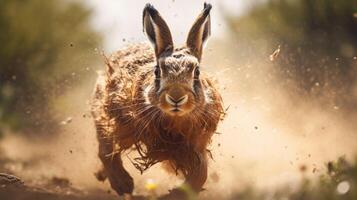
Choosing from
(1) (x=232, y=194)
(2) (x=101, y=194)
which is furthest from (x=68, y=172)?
(1) (x=232, y=194)

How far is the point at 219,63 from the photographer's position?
1055 centimetres

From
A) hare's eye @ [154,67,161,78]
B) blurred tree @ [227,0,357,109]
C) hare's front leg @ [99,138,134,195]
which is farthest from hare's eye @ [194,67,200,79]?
blurred tree @ [227,0,357,109]

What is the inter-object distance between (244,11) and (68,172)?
17.2 ft

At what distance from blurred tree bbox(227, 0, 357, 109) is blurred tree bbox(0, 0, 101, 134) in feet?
10.7

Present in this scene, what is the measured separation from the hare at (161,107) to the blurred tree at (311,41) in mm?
4333

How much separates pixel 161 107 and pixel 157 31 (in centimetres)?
103

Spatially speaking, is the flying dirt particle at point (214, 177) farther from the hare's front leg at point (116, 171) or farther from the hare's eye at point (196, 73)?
the hare's eye at point (196, 73)

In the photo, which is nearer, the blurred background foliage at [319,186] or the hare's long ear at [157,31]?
the blurred background foliage at [319,186]

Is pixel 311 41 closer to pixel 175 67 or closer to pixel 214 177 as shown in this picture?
pixel 214 177

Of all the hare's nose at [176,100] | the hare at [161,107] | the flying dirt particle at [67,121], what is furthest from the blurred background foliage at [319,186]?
the flying dirt particle at [67,121]

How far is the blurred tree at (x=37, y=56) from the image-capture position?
14.9m

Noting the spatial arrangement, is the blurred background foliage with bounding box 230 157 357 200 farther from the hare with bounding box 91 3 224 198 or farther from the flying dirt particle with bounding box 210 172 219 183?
the flying dirt particle with bounding box 210 172 219 183

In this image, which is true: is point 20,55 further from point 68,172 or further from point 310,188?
point 310,188

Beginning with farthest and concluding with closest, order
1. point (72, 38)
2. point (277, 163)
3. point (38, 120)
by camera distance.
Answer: point (72, 38)
point (38, 120)
point (277, 163)
